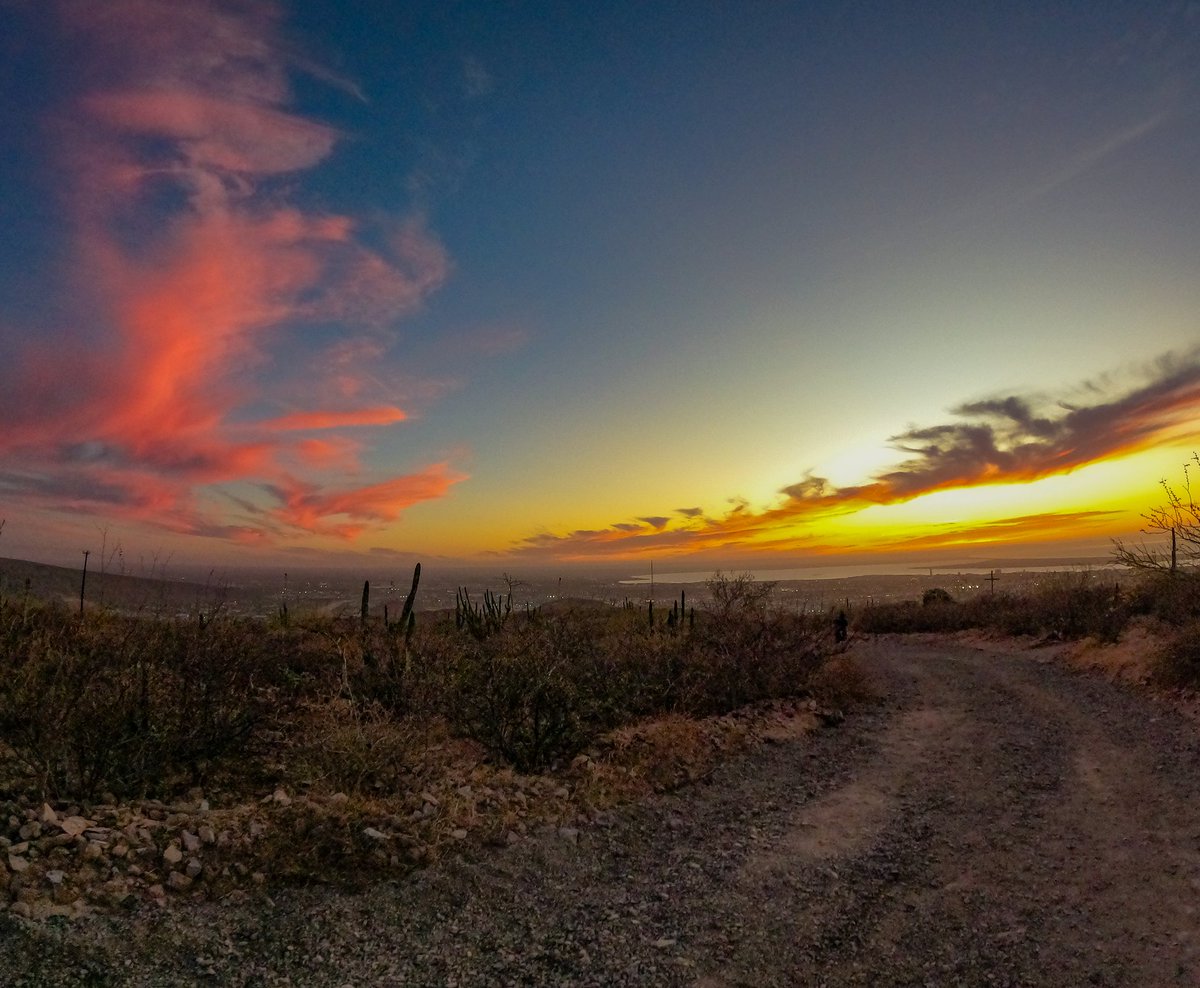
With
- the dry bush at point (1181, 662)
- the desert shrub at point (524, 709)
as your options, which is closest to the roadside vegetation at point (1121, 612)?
the dry bush at point (1181, 662)

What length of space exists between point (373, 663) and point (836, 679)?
9534 mm

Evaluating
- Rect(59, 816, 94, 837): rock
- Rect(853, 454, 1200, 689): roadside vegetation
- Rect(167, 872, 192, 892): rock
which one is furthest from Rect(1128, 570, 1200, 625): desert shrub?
Rect(59, 816, 94, 837): rock

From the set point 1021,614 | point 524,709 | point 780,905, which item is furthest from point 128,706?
point 1021,614

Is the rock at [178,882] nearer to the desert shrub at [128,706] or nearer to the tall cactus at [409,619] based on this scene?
the desert shrub at [128,706]

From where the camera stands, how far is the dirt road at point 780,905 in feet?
16.8

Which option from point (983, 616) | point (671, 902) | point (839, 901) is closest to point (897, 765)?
point (839, 901)

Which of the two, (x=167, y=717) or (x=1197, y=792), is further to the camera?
(x=1197, y=792)

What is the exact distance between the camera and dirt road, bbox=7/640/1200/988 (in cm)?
512

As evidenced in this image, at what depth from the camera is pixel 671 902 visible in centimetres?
627

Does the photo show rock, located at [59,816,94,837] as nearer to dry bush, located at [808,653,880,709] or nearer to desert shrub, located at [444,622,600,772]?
desert shrub, located at [444,622,600,772]

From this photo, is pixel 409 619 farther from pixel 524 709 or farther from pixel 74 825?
pixel 74 825

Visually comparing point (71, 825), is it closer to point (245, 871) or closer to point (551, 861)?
point (245, 871)

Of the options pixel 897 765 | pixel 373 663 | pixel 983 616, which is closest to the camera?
pixel 897 765

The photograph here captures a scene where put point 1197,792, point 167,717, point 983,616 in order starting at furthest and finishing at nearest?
1. point 983,616
2. point 1197,792
3. point 167,717
